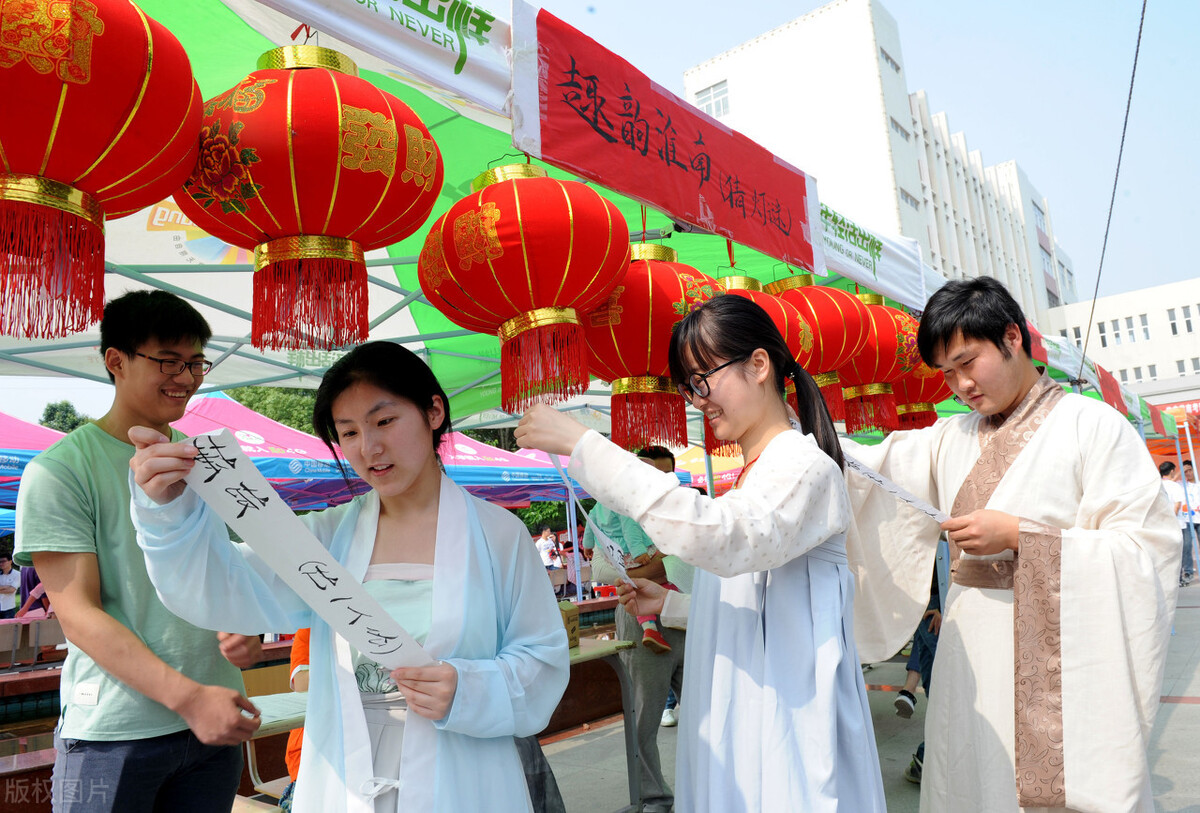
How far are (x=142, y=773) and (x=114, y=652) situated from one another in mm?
305

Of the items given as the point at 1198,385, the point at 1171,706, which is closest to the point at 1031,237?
the point at 1198,385

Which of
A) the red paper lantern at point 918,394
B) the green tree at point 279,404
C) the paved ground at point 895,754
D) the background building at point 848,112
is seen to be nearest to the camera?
the paved ground at point 895,754

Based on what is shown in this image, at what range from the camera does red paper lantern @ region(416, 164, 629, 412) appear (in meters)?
2.41

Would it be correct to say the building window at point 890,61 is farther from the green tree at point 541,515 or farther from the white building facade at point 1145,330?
the green tree at point 541,515

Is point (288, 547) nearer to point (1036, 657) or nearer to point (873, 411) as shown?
point (1036, 657)

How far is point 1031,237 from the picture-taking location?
4534cm

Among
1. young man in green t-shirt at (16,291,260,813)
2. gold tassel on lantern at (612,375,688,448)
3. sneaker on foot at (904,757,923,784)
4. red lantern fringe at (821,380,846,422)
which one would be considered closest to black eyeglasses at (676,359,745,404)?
young man in green t-shirt at (16,291,260,813)

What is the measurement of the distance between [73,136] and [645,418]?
2273 mm

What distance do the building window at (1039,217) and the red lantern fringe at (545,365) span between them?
170ft

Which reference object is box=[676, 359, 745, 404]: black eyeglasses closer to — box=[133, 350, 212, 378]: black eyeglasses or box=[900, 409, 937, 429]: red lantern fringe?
box=[133, 350, 212, 378]: black eyeglasses

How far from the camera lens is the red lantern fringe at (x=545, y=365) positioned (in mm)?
2518

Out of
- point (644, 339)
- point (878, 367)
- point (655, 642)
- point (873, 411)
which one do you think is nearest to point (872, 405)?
point (873, 411)

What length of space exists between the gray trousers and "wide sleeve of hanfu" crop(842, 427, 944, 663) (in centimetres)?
189

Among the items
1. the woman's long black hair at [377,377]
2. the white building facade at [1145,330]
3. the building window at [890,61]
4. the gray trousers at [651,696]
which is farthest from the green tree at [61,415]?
the white building facade at [1145,330]
